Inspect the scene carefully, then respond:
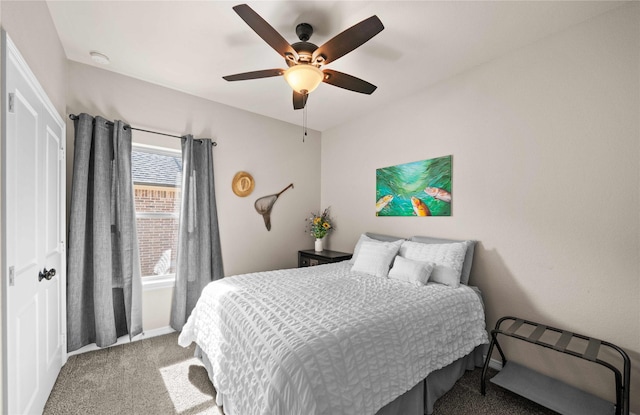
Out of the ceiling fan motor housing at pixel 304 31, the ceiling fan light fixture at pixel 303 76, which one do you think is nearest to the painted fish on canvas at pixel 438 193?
the ceiling fan light fixture at pixel 303 76

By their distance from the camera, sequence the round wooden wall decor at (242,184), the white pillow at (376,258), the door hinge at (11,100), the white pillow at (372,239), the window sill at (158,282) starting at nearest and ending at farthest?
the door hinge at (11,100)
the white pillow at (376,258)
the window sill at (158,282)
the white pillow at (372,239)
the round wooden wall decor at (242,184)

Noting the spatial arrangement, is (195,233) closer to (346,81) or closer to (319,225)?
(319,225)

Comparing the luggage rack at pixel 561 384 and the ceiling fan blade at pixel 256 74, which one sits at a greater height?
the ceiling fan blade at pixel 256 74

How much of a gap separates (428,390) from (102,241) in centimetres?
304

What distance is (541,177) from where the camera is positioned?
7.26ft

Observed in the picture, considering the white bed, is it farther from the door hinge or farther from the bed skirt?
the door hinge

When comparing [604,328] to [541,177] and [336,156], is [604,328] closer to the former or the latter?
[541,177]

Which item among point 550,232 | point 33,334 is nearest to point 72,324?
point 33,334

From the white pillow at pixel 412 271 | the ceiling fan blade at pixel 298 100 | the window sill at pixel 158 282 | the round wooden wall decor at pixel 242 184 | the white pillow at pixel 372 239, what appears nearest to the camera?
the ceiling fan blade at pixel 298 100

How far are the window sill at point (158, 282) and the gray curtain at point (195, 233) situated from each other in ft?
0.35

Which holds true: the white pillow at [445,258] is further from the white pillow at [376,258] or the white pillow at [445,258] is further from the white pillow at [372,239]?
the white pillow at [372,239]

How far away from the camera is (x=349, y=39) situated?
5.60 ft

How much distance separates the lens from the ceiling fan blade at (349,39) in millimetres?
1574

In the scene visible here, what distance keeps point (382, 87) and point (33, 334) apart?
11.2 ft
